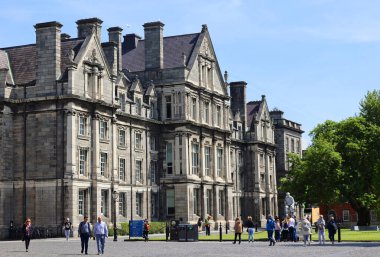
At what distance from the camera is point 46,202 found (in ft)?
197

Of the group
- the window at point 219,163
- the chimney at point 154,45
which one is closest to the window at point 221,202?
the window at point 219,163

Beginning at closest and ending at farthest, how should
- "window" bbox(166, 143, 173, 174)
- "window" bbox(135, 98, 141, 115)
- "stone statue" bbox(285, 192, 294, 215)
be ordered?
"stone statue" bbox(285, 192, 294, 215) < "window" bbox(135, 98, 141, 115) < "window" bbox(166, 143, 173, 174)

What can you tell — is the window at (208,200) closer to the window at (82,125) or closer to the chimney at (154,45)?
the chimney at (154,45)

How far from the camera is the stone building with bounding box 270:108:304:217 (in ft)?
370

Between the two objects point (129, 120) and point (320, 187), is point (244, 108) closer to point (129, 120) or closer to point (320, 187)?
point (320, 187)

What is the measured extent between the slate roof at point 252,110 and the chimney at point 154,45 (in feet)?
86.5

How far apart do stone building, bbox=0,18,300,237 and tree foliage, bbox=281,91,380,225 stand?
9.03 meters

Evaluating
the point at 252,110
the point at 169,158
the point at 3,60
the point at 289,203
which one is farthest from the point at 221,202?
the point at 3,60

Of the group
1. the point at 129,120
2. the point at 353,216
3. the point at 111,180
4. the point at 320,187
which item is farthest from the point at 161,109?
the point at 353,216

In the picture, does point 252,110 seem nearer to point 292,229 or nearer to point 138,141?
point 138,141

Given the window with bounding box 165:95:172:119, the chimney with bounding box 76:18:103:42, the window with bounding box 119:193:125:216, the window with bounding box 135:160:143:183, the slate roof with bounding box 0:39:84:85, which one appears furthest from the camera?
the window with bounding box 165:95:172:119

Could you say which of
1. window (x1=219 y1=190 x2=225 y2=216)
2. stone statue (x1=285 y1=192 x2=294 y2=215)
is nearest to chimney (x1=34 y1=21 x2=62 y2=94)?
stone statue (x1=285 y1=192 x2=294 y2=215)

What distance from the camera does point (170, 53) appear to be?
261 feet

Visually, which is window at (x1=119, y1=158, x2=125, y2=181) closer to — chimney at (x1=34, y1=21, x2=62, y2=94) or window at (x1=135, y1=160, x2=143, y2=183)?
window at (x1=135, y1=160, x2=143, y2=183)
